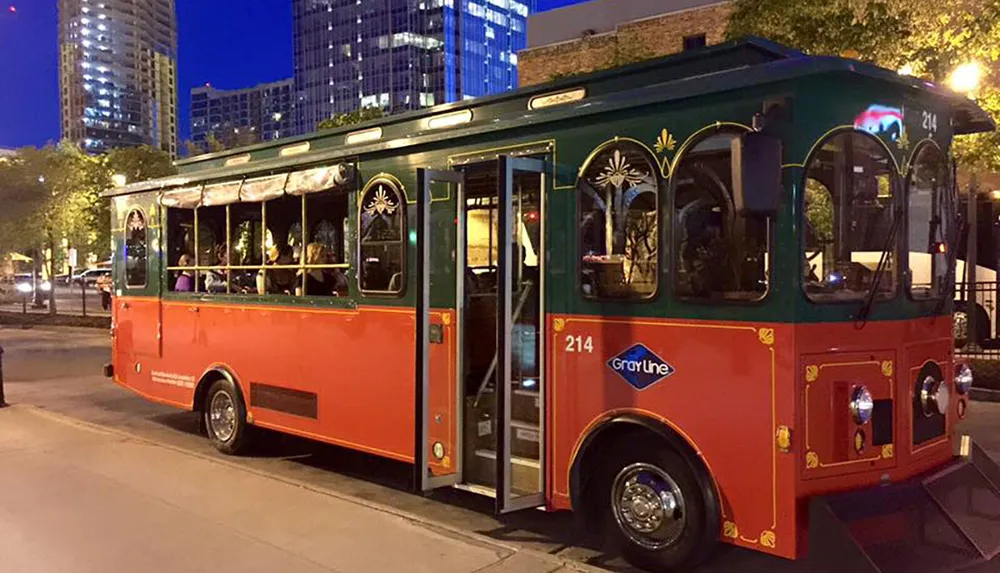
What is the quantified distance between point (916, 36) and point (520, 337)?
24.3 feet

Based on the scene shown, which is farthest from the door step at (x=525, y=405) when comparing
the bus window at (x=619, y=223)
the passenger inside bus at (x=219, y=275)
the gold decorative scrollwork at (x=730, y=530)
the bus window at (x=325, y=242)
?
the passenger inside bus at (x=219, y=275)

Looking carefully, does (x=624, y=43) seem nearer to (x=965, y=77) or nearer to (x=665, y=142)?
(x=965, y=77)

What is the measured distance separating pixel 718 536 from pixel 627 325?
4.32 ft

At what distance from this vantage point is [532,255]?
233 inches

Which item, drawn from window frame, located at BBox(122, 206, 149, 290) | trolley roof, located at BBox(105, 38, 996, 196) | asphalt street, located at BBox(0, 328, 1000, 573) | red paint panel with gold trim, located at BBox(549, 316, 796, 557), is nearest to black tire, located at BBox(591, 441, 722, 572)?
red paint panel with gold trim, located at BBox(549, 316, 796, 557)

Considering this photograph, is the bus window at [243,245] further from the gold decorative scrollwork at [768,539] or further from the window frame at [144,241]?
the gold decorative scrollwork at [768,539]

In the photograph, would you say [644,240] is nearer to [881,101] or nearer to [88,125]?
[881,101]

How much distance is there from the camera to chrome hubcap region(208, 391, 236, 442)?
845cm

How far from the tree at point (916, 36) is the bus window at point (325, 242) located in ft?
21.6

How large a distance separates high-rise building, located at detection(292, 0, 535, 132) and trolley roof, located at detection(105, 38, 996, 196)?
4182 inches

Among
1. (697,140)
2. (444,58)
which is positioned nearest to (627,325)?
(697,140)

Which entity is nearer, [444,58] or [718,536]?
[718,536]

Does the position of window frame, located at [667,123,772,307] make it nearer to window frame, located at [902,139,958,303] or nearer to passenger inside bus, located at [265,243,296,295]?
window frame, located at [902,139,958,303]

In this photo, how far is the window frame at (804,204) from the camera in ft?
14.0
